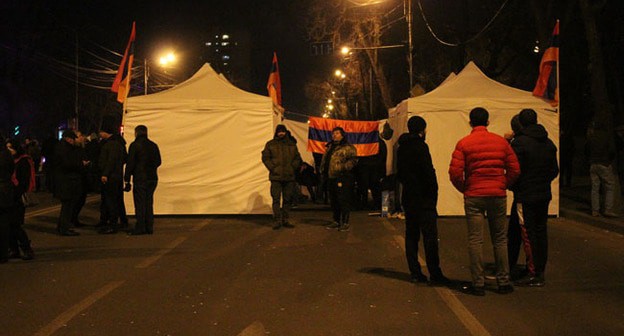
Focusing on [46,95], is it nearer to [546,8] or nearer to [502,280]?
[546,8]

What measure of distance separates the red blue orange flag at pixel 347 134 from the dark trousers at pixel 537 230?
31.4ft

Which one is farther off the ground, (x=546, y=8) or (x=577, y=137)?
(x=546, y=8)

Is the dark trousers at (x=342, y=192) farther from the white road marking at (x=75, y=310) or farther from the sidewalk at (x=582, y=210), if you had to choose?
the white road marking at (x=75, y=310)

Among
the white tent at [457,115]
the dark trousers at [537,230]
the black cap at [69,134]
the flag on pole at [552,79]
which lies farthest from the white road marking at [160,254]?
the flag on pole at [552,79]

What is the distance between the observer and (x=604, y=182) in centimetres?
1341

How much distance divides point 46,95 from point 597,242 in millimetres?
38831

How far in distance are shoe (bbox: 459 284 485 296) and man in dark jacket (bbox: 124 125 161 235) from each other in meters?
6.41

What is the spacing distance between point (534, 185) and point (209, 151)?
8.69m

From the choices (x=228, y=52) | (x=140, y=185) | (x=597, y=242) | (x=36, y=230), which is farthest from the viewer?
(x=228, y=52)

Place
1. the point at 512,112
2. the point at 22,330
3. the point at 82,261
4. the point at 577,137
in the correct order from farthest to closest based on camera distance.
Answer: the point at 577,137 < the point at 512,112 < the point at 82,261 < the point at 22,330

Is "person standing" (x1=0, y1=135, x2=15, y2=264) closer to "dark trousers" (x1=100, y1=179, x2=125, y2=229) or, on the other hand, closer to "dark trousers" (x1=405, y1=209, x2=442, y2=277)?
"dark trousers" (x1=100, y1=179, x2=125, y2=229)

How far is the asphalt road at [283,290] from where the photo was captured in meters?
6.03

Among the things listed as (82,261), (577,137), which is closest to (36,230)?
(82,261)

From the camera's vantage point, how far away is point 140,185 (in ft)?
38.5
